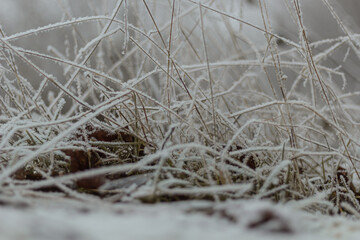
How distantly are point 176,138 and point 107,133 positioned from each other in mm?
183

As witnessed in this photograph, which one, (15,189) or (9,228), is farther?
(15,189)

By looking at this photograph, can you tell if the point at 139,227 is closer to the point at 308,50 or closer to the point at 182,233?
the point at 182,233

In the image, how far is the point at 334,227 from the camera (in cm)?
55

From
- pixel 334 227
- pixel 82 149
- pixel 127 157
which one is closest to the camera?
pixel 334 227

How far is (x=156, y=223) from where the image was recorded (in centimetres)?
42

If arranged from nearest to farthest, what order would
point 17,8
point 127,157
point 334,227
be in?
point 334,227 → point 127,157 → point 17,8

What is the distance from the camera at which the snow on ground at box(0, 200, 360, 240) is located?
1.29 ft

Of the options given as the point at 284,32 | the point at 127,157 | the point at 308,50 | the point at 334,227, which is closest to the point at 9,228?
the point at 334,227

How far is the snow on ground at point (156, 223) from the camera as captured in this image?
392 millimetres

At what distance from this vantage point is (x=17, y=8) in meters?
6.48

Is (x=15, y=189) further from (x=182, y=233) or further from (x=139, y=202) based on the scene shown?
(x=182, y=233)

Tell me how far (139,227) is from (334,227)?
31 centimetres

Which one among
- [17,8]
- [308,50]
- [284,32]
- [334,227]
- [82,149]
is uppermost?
[17,8]

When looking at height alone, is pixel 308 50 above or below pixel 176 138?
above
